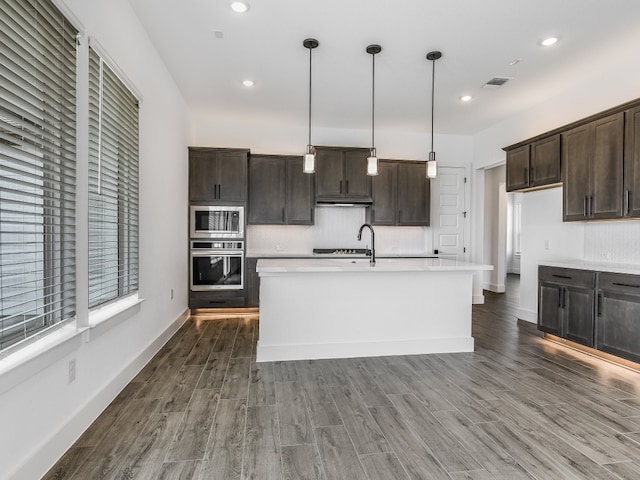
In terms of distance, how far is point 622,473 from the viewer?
1771mm

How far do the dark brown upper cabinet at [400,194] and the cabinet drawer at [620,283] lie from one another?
2800 millimetres

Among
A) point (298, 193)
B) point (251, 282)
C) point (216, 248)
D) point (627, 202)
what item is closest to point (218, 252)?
point (216, 248)

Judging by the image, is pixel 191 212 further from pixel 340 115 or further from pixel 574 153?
pixel 574 153

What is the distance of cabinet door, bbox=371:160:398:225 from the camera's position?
19.0ft

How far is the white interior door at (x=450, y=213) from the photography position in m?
6.36

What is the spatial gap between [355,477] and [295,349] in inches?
67.2

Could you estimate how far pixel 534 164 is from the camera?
448cm

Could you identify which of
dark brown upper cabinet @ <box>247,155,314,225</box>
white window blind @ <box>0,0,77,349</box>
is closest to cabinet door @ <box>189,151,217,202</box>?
dark brown upper cabinet @ <box>247,155,314,225</box>

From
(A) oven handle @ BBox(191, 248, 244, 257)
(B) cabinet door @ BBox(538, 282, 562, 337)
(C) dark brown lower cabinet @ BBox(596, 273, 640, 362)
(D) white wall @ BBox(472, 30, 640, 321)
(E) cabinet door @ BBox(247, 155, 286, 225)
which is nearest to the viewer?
(C) dark brown lower cabinet @ BBox(596, 273, 640, 362)

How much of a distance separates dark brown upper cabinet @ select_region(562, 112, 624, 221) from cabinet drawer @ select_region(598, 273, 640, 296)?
1.94ft

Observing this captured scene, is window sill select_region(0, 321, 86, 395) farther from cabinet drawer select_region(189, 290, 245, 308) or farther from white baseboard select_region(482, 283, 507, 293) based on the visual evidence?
white baseboard select_region(482, 283, 507, 293)

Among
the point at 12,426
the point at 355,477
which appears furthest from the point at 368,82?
the point at 12,426


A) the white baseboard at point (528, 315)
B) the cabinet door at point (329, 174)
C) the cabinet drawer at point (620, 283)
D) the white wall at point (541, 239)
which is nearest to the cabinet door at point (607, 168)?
the cabinet drawer at point (620, 283)

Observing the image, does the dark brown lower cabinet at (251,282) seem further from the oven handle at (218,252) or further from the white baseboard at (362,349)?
the white baseboard at (362,349)
